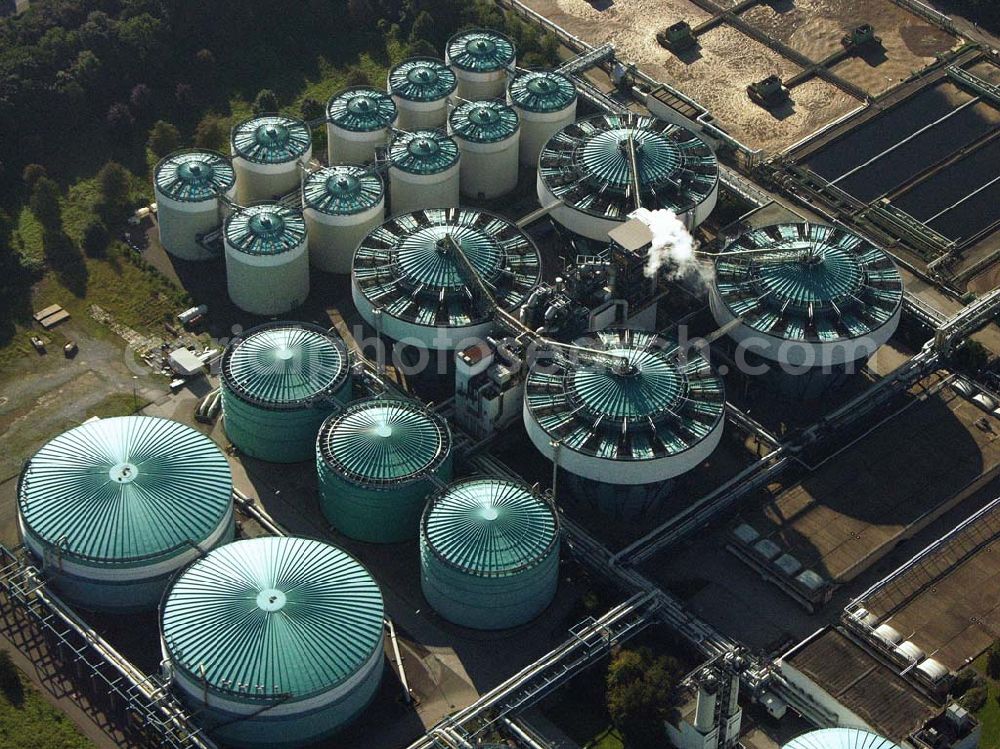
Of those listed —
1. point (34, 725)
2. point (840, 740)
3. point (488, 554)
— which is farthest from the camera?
point (488, 554)

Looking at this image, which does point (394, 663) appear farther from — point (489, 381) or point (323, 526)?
point (489, 381)

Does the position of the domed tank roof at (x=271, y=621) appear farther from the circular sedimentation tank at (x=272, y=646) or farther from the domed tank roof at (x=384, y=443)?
the domed tank roof at (x=384, y=443)

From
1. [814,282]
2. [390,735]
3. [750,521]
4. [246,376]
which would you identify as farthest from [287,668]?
[814,282]

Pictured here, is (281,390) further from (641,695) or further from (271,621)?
(641,695)

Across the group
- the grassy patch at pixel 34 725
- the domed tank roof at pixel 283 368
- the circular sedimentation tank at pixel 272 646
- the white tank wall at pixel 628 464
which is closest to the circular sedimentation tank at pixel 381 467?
the domed tank roof at pixel 283 368

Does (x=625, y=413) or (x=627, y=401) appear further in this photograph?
(x=627, y=401)

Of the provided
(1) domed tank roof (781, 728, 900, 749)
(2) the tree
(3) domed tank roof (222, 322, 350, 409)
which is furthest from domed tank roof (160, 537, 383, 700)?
(1) domed tank roof (781, 728, 900, 749)

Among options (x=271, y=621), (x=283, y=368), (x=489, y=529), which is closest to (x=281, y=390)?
(x=283, y=368)
